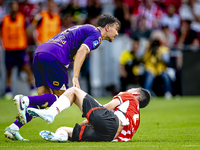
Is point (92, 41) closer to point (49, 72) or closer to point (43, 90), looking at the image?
point (49, 72)

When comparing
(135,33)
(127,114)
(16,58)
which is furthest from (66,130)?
(135,33)

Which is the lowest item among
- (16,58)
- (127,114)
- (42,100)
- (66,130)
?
(16,58)

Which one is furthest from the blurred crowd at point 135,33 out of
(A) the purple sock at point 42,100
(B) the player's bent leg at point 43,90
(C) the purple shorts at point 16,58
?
(A) the purple sock at point 42,100

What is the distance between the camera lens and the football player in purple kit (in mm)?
4676

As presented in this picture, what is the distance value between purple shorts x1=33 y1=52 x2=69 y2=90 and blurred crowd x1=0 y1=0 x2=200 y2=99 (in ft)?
23.2

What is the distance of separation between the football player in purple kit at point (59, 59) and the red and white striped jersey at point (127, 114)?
2.14 feet

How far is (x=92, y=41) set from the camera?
16.1 ft

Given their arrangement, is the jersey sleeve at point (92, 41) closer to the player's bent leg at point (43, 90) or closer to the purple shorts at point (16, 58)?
the player's bent leg at point (43, 90)

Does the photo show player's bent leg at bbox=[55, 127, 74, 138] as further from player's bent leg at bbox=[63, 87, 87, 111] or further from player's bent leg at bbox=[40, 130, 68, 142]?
player's bent leg at bbox=[63, 87, 87, 111]

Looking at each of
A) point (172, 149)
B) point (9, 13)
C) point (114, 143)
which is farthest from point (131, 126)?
point (9, 13)

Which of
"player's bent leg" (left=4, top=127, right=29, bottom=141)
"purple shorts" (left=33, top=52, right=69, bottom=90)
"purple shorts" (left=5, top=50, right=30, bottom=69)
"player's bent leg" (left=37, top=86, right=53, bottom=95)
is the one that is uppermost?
"purple shorts" (left=33, top=52, right=69, bottom=90)

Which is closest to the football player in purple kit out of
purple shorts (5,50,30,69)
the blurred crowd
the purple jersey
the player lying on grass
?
the purple jersey

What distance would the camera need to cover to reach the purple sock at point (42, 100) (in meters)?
4.43

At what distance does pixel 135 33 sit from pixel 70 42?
813 cm
